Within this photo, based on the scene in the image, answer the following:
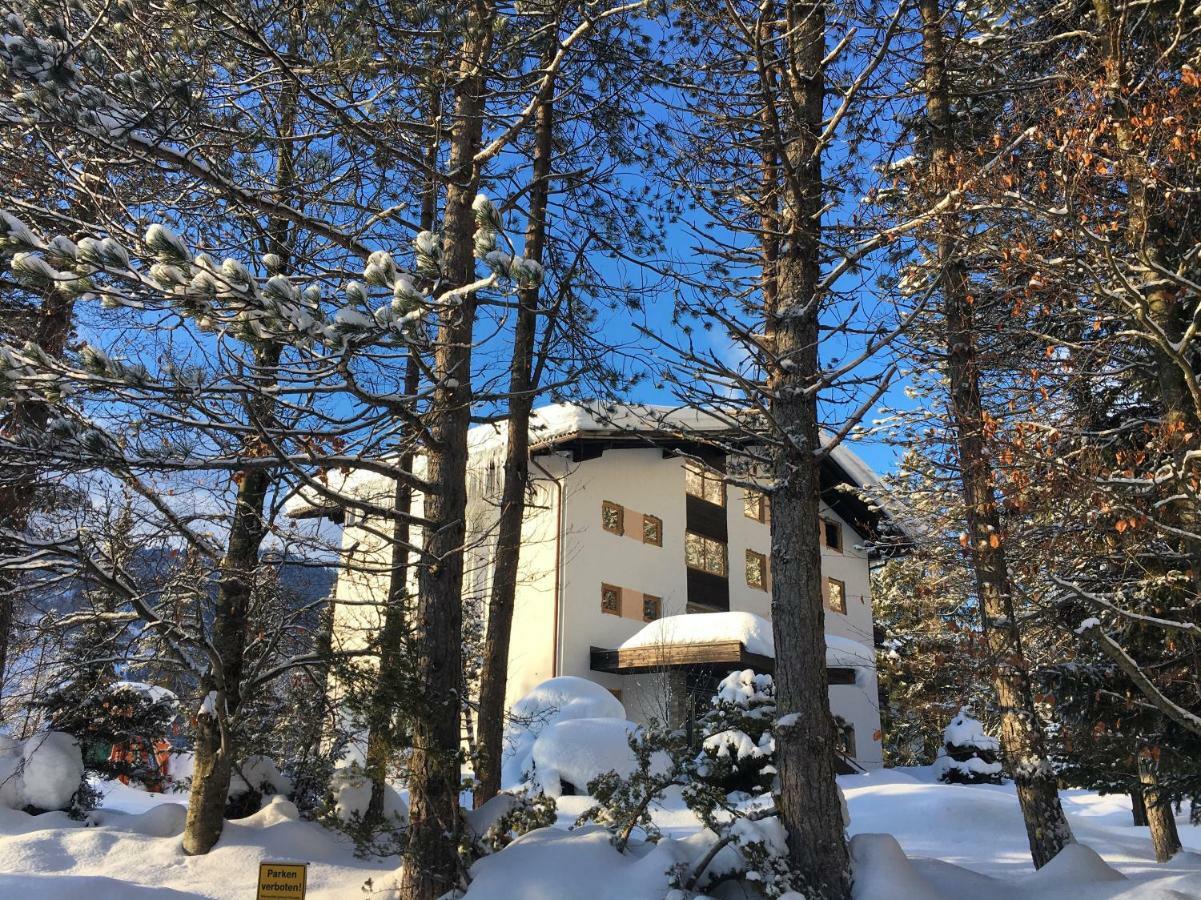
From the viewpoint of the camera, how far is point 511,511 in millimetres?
10305

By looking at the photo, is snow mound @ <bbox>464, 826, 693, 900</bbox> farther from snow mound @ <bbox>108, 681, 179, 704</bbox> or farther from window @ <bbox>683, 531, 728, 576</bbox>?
window @ <bbox>683, 531, 728, 576</bbox>

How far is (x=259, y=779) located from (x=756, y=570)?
63.5 feet

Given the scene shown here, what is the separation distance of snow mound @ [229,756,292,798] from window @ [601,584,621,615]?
1255 centimetres

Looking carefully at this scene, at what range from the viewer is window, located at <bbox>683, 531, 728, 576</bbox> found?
25.4 meters

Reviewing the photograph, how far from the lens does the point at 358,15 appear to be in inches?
251

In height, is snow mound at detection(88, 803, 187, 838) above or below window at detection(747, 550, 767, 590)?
below

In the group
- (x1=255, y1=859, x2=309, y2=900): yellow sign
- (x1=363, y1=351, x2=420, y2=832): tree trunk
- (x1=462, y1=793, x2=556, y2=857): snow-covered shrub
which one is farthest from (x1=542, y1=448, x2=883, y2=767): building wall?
(x1=255, y1=859, x2=309, y2=900): yellow sign

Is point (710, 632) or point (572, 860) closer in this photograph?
point (572, 860)

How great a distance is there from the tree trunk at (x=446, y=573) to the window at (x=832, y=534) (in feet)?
77.7

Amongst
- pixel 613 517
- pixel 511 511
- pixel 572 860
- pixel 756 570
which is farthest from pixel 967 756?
pixel 572 860

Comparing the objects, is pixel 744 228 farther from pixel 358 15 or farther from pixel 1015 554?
pixel 1015 554

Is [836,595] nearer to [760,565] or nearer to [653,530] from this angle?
[760,565]

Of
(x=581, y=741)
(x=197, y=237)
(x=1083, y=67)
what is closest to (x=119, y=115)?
(x=197, y=237)

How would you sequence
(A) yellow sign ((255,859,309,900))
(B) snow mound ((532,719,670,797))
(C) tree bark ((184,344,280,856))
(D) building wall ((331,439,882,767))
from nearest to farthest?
(A) yellow sign ((255,859,309,900)) < (C) tree bark ((184,344,280,856)) < (B) snow mound ((532,719,670,797)) < (D) building wall ((331,439,882,767))
